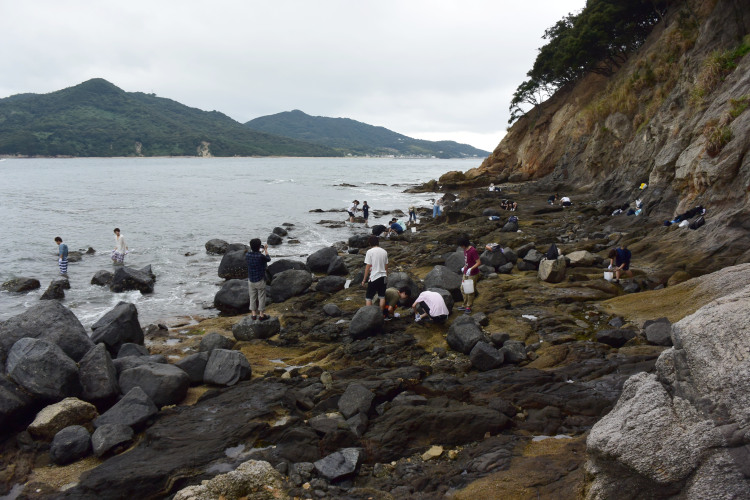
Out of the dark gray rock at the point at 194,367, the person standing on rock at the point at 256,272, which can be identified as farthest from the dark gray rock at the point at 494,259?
the dark gray rock at the point at 194,367

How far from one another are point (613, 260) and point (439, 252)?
310 inches

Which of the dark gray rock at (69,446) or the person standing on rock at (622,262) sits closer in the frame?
the dark gray rock at (69,446)

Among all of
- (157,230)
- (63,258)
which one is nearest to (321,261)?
(63,258)

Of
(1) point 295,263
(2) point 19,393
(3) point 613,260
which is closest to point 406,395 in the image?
(2) point 19,393

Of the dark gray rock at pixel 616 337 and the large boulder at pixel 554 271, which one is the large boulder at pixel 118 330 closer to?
the dark gray rock at pixel 616 337

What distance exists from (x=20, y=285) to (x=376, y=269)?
53.9 ft

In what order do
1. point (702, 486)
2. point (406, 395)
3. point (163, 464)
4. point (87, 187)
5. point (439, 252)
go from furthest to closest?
point (87, 187), point (439, 252), point (406, 395), point (163, 464), point (702, 486)

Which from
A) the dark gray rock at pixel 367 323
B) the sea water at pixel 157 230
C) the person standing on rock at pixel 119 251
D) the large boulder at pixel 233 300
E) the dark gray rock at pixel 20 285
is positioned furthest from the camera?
the person standing on rock at pixel 119 251

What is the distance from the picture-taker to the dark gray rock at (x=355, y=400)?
699cm

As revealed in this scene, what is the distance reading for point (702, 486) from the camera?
349cm

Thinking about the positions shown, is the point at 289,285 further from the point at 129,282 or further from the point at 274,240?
the point at 274,240

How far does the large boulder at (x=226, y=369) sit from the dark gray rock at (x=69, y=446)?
2.47 m

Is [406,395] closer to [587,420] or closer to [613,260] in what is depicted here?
[587,420]

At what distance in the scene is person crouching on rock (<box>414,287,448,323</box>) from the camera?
10961 mm
